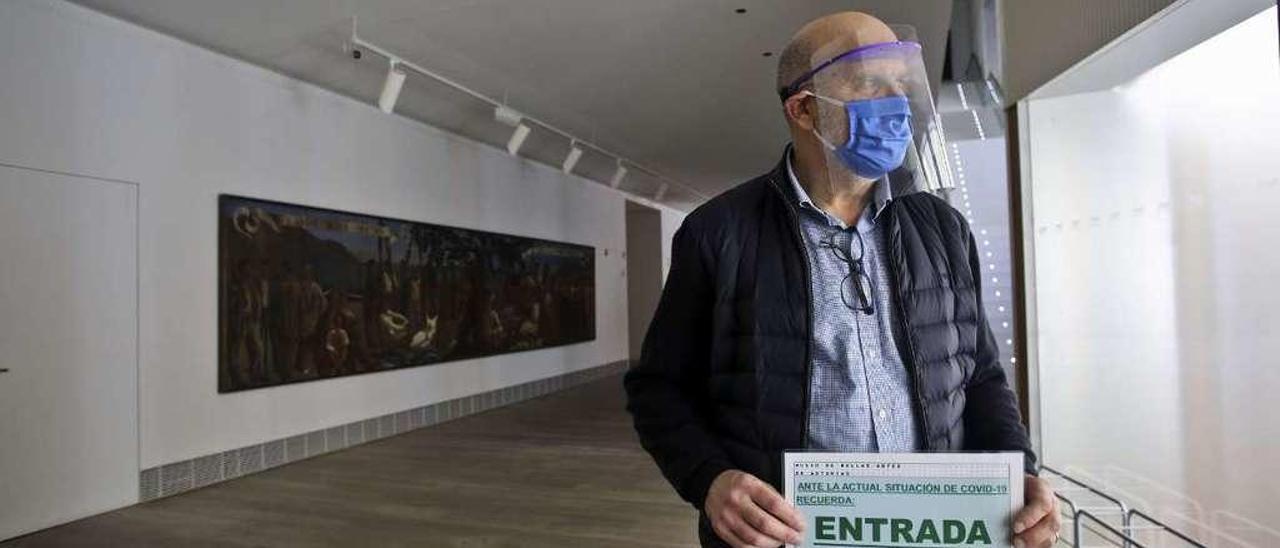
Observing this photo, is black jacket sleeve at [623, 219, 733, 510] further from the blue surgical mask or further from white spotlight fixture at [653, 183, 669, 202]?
white spotlight fixture at [653, 183, 669, 202]

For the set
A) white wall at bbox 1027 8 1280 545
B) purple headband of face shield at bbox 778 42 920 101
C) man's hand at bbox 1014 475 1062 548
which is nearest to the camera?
man's hand at bbox 1014 475 1062 548

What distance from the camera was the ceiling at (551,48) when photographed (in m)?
6.04

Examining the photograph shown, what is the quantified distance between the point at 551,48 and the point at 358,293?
3.42 m

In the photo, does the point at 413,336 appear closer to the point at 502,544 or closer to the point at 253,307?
the point at 253,307

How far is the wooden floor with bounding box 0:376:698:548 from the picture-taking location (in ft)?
16.6

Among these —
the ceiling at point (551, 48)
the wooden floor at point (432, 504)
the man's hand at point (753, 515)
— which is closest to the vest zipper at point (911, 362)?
the man's hand at point (753, 515)

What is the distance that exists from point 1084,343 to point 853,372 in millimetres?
3130

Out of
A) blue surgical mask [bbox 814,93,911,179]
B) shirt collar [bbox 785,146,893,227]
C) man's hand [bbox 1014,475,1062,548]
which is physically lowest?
man's hand [bbox 1014,475,1062,548]

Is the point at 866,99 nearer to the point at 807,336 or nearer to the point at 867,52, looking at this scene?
the point at 867,52

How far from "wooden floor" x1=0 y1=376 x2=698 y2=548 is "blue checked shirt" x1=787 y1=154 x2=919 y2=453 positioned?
3958 millimetres

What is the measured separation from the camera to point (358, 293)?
8.33 m

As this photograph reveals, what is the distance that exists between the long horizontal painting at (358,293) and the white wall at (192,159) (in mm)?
165

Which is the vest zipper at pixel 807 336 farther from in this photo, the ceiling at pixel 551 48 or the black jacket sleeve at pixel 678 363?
the ceiling at pixel 551 48

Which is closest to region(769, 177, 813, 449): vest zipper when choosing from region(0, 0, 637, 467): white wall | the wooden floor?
the wooden floor
